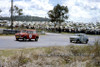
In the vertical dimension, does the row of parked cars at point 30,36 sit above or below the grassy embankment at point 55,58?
below

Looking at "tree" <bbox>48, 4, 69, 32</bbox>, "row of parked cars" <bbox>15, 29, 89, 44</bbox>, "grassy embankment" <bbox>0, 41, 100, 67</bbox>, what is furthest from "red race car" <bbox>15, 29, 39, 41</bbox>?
"tree" <bbox>48, 4, 69, 32</bbox>

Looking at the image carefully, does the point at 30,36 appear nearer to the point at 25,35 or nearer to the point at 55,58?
the point at 25,35

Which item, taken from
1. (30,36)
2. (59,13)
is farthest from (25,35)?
(59,13)

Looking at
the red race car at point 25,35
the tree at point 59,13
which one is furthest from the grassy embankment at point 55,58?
the tree at point 59,13

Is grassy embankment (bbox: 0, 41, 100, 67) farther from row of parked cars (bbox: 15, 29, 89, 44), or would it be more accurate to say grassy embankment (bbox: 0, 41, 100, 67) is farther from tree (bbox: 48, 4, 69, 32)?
tree (bbox: 48, 4, 69, 32)

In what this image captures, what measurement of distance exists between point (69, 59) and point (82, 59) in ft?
2.37

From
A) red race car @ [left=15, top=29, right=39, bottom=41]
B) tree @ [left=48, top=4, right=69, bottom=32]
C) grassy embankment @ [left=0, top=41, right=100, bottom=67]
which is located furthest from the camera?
tree @ [left=48, top=4, right=69, bottom=32]

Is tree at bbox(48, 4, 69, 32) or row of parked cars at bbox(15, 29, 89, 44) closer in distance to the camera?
row of parked cars at bbox(15, 29, 89, 44)

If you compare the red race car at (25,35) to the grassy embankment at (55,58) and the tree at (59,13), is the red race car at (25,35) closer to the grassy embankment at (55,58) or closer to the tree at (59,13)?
the grassy embankment at (55,58)

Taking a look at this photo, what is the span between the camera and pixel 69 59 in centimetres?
1257

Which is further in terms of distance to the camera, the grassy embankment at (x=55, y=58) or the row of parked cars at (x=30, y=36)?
the row of parked cars at (x=30, y=36)

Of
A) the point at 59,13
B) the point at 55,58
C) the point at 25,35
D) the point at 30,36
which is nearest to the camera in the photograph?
the point at 55,58

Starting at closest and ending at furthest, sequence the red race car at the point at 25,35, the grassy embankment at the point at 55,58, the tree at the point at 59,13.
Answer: the grassy embankment at the point at 55,58 < the red race car at the point at 25,35 < the tree at the point at 59,13

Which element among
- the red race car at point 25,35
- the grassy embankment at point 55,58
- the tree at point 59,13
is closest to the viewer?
the grassy embankment at point 55,58
